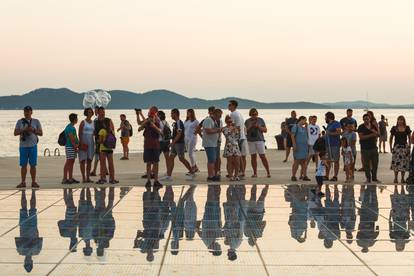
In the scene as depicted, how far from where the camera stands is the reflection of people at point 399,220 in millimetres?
8244

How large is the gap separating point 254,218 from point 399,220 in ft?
6.88

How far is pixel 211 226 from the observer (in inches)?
362

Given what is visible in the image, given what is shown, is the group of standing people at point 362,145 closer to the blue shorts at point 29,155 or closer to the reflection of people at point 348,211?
the reflection of people at point 348,211

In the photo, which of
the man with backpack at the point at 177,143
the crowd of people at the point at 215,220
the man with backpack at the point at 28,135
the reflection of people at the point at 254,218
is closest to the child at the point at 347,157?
the crowd of people at the point at 215,220

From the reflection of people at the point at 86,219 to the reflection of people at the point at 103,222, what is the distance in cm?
7

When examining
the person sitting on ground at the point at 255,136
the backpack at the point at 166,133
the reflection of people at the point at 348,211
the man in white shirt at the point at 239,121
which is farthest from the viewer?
the person sitting on ground at the point at 255,136

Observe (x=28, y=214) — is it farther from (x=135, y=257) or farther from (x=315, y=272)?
(x=315, y=272)

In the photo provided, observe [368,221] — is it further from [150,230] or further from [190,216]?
[150,230]

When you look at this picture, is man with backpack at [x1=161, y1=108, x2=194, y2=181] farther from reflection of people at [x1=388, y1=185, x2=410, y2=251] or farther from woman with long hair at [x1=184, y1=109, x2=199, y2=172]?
reflection of people at [x1=388, y1=185, x2=410, y2=251]

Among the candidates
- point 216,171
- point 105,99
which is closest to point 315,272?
point 216,171

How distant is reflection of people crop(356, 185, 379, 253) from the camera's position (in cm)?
811

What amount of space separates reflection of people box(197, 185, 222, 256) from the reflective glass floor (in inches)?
0.5

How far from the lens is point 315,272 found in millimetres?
6516

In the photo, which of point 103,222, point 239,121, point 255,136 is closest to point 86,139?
point 239,121
